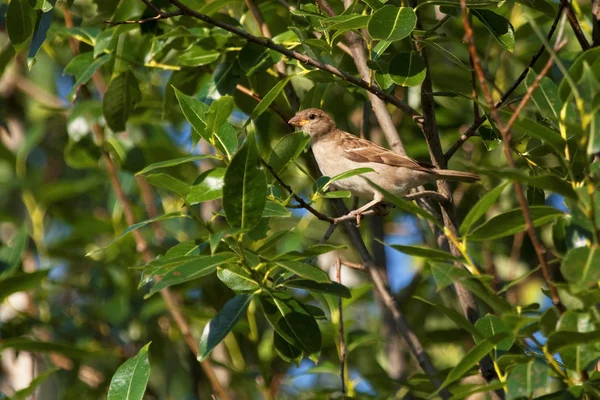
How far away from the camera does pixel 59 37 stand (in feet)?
16.9

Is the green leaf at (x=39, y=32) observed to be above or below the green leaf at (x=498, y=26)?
below

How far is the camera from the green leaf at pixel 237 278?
3117 mm

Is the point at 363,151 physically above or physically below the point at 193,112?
below

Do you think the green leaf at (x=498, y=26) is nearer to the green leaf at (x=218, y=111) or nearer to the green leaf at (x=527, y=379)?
the green leaf at (x=218, y=111)

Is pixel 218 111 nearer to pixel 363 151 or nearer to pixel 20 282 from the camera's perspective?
pixel 20 282

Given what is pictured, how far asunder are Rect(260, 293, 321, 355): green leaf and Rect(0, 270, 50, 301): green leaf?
6.11ft

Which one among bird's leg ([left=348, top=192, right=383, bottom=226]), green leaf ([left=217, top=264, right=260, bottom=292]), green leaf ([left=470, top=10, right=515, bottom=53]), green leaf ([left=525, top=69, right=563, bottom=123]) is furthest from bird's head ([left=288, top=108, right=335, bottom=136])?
green leaf ([left=525, top=69, right=563, bottom=123])

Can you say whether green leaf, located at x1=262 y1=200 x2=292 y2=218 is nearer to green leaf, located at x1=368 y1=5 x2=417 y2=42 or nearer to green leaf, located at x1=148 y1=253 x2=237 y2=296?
green leaf, located at x1=148 y1=253 x2=237 y2=296

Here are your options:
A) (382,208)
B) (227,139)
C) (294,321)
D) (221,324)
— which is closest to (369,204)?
(382,208)

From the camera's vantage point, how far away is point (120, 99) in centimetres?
467

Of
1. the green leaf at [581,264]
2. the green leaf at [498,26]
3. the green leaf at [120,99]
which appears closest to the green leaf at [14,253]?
the green leaf at [120,99]

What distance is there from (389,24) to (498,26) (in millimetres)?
623

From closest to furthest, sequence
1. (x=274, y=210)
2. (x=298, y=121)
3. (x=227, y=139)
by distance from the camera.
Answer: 1. (x=274, y=210)
2. (x=227, y=139)
3. (x=298, y=121)

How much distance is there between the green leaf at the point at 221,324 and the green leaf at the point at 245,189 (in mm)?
426
